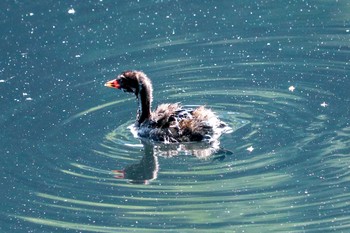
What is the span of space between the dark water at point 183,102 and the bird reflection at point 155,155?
0.03 meters

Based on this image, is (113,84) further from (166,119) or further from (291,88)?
(291,88)

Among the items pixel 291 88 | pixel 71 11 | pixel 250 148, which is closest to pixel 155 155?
pixel 250 148

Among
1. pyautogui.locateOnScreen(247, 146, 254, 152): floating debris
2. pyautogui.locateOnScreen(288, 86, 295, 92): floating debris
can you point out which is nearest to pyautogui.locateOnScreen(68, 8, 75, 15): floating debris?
pyautogui.locateOnScreen(288, 86, 295, 92): floating debris

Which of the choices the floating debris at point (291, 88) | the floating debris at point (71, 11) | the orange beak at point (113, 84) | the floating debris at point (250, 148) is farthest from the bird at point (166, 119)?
the floating debris at point (71, 11)

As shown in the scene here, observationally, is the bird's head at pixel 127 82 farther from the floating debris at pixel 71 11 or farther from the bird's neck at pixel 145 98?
the floating debris at pixel 71 11

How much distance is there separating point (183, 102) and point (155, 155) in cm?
144

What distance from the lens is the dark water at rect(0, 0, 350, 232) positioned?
10219 mm

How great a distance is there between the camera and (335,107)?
12164mm

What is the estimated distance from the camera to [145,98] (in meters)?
12.4

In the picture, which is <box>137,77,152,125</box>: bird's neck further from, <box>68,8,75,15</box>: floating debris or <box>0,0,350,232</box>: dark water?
<box>68,8,75,15</box>: floating debris

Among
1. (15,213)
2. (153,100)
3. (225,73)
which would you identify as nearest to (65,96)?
(153,100)

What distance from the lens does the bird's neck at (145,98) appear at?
12.4m

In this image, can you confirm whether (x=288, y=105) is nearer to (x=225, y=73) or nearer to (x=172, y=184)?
(x=225, y=73)

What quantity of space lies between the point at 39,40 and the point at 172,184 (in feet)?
16.4
